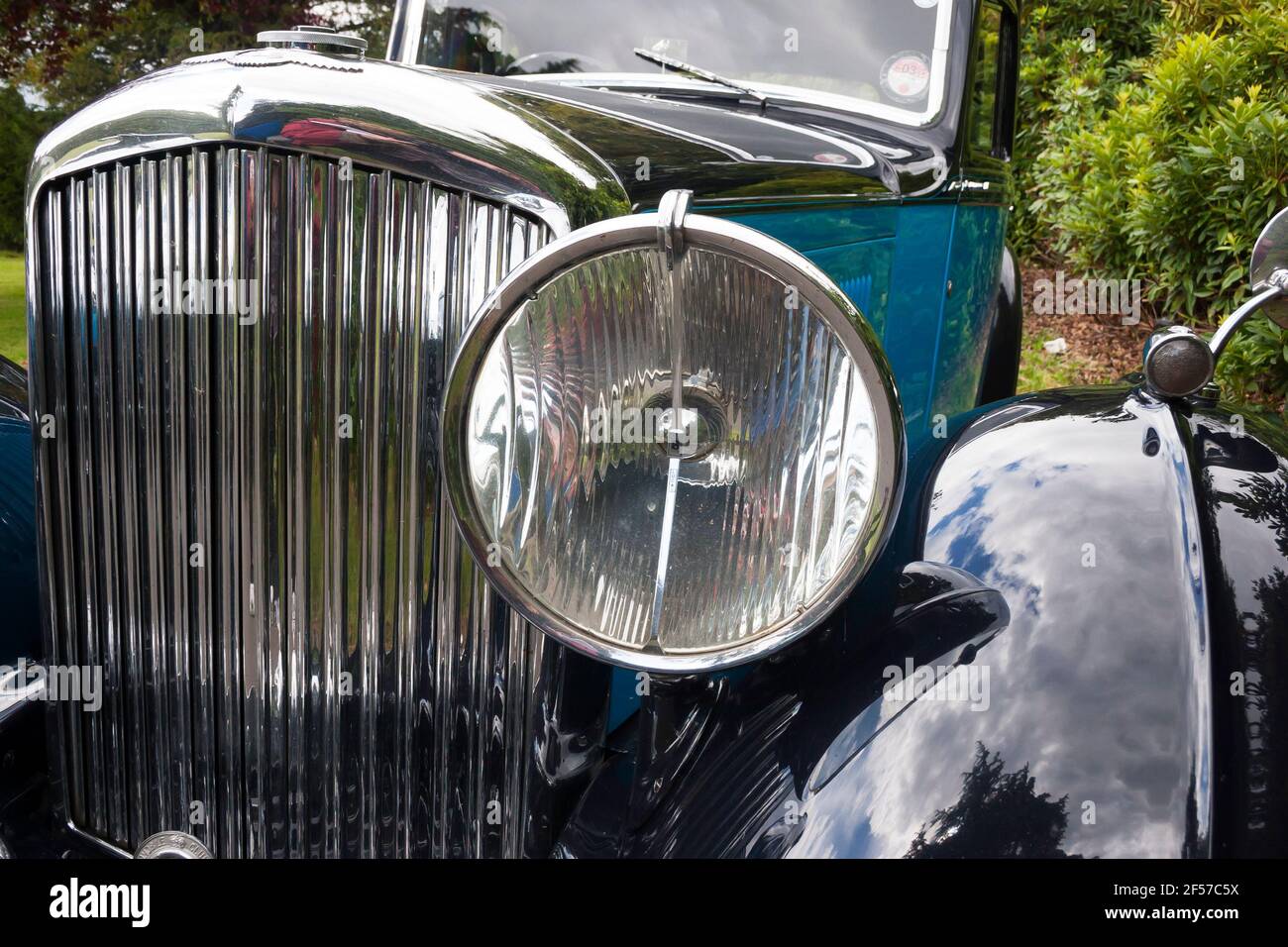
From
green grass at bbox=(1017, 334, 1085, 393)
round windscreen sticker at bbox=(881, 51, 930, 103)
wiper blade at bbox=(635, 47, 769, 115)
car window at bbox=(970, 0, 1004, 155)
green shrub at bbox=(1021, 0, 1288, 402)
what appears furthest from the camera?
green grass at bbox=(1017, 334, 1085, 393)

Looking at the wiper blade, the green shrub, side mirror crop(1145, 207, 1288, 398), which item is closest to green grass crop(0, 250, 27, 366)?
the wiper blade

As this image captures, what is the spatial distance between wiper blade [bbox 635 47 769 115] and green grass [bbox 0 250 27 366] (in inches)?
251

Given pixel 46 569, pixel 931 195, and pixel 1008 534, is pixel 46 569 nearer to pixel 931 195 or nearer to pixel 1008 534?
pixel 1008 534

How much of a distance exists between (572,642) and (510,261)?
1.53ft

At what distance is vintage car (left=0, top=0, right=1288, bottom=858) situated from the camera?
1242 millimetres

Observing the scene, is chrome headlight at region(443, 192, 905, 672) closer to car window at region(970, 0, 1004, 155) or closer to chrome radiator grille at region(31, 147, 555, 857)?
chrome radiator grille at region(31, 147, 555, 857)

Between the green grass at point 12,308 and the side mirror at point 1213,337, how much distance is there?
7.40 m

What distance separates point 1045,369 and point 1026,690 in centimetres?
630

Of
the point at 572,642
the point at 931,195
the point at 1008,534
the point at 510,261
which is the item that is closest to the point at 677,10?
the point at 931,195

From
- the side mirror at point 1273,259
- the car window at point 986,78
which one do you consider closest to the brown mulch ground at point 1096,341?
the car window at point 986,78

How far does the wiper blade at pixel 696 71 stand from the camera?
7.54 ft

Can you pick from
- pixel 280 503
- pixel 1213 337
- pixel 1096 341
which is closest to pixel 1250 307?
pixel 1213 337

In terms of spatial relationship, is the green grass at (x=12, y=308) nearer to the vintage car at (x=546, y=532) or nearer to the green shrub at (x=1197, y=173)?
the vintage car at (x=546, y=532)

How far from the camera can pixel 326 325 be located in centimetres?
139
